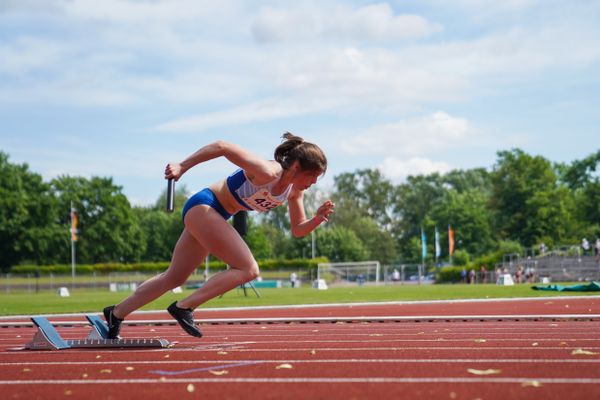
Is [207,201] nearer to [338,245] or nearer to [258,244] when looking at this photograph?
[258,244]

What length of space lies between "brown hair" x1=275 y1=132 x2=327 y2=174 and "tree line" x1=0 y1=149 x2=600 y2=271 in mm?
64252

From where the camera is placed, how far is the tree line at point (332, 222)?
84.7 meters

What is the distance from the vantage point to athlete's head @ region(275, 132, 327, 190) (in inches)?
278

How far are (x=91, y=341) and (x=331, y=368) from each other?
311cm

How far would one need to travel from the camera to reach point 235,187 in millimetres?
7457

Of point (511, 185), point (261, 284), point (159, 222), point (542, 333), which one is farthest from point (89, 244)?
point (542, 333)

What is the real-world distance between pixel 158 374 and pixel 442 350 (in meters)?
2.56

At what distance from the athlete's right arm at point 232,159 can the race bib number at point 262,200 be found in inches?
8.7

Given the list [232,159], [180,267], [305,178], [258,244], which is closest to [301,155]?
[305,178]

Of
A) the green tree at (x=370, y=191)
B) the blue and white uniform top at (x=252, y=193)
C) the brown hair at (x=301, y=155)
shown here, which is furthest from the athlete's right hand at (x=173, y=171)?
the green tree at (x=370, y=191)

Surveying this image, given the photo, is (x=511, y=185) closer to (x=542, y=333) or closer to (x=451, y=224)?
(x=451, y=224)

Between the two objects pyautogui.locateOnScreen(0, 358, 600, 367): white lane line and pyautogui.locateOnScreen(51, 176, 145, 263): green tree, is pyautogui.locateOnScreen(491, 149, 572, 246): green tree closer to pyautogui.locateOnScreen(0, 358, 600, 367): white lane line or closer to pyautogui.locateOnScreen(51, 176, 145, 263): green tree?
pyautogui.locateOnScreen(51, 176, 145, 263): green tree

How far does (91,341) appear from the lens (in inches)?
324

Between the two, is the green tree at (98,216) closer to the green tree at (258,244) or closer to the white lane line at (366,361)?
the green tree at (258,244)
